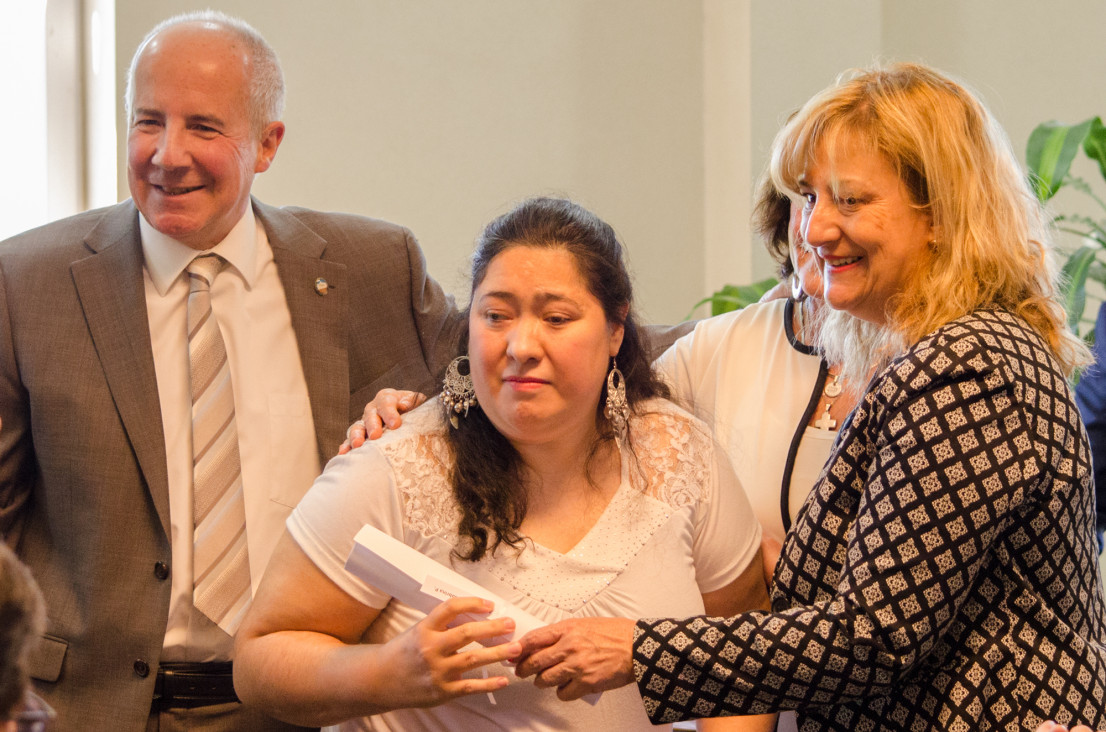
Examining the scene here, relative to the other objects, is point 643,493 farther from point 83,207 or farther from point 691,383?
point 83,207

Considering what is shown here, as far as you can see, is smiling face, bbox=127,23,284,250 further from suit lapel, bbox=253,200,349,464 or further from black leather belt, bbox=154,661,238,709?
black leather belt, bbox=154,661,238,709

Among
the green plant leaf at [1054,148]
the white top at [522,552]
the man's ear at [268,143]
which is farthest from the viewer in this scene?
the green plant leaf at [1054,148]

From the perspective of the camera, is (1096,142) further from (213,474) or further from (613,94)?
(213,474)

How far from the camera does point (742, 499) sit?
183 centimetres

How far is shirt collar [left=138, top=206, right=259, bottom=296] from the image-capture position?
86.2 inches

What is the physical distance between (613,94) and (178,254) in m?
2.46

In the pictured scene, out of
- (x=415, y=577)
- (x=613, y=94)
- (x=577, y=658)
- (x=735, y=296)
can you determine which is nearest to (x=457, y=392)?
(x=415, y=577)

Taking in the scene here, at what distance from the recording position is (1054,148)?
3.24 metres

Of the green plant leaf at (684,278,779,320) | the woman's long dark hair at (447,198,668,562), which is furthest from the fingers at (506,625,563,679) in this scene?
the green plant leaf at (684,278,779,320)

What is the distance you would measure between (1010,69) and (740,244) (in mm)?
1274

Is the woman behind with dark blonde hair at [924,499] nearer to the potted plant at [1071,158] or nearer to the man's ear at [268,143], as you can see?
the man's ear at [268,143]

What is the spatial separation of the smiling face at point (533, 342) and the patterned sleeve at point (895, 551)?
366 mm

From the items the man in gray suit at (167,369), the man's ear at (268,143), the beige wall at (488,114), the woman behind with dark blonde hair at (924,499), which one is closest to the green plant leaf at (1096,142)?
the beige wall at (488,114)

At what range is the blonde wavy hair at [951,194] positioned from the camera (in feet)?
4.81
